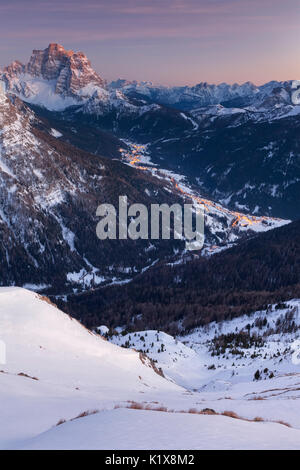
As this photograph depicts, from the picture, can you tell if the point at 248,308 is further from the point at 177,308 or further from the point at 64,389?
the point at 64,389

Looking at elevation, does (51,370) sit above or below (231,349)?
above

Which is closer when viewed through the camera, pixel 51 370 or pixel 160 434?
pixel 160 434

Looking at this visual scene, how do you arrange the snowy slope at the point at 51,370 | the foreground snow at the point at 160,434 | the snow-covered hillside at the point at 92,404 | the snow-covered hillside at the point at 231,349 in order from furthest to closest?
1. the snow-covered hillside at the point at 231,349
2. the snowy slope at the point at 51,370
3. the snow-covered hillside at the point at 92,404
4. the foreground snow at the point at 160,434

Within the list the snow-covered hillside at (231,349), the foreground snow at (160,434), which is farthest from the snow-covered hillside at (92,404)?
the snow-covered hillside at (231,349)

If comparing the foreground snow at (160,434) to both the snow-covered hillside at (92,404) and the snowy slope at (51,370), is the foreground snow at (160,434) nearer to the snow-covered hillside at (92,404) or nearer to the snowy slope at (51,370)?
the snow-covered hillside at (92,404)

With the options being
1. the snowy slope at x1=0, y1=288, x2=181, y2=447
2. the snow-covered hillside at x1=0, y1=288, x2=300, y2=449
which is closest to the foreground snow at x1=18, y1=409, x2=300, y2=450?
the snow-covered hillside at x1=0, y1=288, x2=300, y2=449

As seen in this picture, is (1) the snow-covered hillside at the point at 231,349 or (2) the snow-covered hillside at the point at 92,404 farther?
(1) the snow-covered hillside at the point at 231,349

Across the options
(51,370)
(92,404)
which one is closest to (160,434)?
(92,404)

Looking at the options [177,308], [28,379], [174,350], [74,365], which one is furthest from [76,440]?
[177,308]

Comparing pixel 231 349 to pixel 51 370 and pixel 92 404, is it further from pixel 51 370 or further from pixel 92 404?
pixel 92 404
